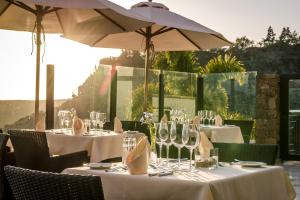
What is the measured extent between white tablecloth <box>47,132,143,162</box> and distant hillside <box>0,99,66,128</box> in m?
2.65

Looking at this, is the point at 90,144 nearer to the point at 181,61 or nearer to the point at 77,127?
the point at 77,127

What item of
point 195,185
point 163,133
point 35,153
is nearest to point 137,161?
point 163,133

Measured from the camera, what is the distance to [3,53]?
930 cm

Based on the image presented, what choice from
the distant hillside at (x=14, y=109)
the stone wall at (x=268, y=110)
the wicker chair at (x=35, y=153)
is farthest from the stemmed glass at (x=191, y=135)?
the stone wall at (x=268, y=110)

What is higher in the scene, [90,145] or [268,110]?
[268,110]

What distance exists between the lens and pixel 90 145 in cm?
610

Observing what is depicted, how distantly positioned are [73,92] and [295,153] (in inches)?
178

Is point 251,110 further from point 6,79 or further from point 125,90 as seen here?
point 6,79

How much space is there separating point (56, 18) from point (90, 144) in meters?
2.52

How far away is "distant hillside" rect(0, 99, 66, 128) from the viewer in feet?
29.3

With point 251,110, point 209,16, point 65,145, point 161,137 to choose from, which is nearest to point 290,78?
point 251,110

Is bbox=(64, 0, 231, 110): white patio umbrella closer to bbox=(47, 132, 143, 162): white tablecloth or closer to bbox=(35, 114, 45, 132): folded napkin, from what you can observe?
bbox=(35, 114, 45, 132): folded napkin

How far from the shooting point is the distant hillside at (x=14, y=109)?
8.93 metres

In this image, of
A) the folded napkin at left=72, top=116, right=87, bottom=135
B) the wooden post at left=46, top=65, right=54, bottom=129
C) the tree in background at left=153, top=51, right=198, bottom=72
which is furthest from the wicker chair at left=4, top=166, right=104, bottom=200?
the tree in background at left=153, top=51, right=198, bottom=72
